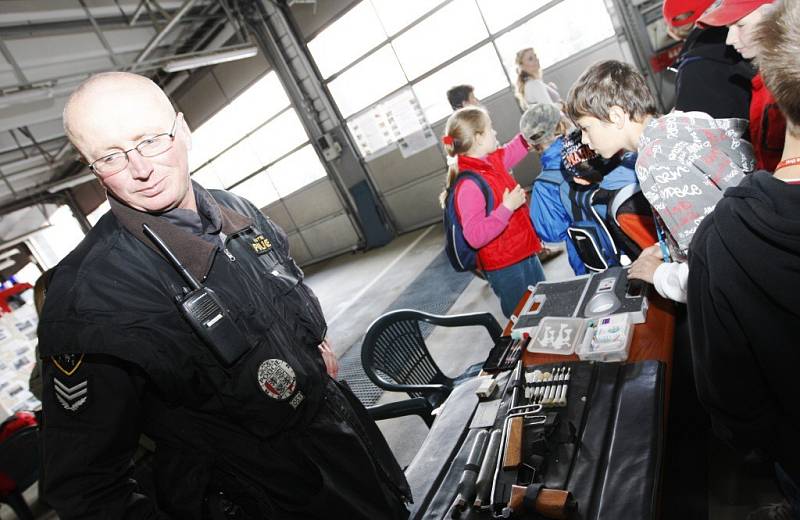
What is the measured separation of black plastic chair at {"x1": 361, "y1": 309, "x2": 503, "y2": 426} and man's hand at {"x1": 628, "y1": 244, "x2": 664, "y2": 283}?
993mm

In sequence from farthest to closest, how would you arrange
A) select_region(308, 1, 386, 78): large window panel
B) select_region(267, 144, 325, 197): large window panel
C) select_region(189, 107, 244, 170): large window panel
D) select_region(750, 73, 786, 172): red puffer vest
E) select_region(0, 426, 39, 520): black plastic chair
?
select_region(189, 107, 244, 170): large window panel < select_region(267, 144, 325, 197): large window panel < select_region(308, 1, 386, 78): large window panel < select_region(0, 426, 39, 520): black plastic chair < select_region(750, 73, 786, 172): red puffer vest

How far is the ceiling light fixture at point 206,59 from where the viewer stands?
582 cm

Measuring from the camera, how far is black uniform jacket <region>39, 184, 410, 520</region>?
1005 mm

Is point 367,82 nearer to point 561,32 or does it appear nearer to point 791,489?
point 561,32

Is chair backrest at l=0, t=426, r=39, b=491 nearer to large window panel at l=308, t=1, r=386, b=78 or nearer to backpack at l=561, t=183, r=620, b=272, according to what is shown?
backpack at l=561, t=183, r=620, b=272

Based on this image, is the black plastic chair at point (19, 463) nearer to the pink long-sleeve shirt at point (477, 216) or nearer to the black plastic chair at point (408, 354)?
the black plastic chair at point (408, 354)

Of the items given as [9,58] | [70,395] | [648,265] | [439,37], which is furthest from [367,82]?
[70,395]

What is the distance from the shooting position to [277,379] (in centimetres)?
130

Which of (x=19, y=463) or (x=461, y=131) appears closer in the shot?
(x=461, y=131)

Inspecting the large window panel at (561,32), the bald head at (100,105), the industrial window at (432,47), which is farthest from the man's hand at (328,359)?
the industrial window at (432,47)

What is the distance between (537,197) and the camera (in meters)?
2.47

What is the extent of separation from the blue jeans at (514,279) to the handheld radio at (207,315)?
1.90 metres

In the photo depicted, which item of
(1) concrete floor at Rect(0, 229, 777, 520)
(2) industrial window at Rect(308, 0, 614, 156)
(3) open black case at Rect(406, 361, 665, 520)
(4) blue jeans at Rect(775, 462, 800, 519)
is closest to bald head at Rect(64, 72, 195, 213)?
(3) open black case at Rect(406, 361, 665, 520)

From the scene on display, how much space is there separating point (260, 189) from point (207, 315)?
10046 millimetres
